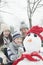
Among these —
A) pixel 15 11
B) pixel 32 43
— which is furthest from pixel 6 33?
pixel 15 11

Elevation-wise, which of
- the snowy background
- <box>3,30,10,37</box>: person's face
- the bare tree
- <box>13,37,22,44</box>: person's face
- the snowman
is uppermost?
the snowman

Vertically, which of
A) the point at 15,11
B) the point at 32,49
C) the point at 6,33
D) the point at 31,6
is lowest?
the point at 15,11

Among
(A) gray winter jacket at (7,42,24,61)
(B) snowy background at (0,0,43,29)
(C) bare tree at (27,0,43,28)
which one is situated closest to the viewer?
(A) gray winter jacket at (7,42,24,61)

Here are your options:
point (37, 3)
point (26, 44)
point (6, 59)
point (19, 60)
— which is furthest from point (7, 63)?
point (37, 3)

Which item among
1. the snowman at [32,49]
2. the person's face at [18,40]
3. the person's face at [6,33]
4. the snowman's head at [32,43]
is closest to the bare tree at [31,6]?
the person's face at [6,33]

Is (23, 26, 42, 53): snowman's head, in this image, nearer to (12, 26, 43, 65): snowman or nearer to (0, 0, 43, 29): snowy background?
(12, 26, 43, 65): snowman

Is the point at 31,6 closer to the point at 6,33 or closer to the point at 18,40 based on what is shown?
the point at 6,33

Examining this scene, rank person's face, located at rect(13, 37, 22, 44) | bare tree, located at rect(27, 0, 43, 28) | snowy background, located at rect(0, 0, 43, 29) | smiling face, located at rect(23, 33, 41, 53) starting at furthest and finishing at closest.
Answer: snowy background, located at rect(0, 0, 43, 29), bare tree, located at rect(27, 0, 43, 28), person's face, located at rect(13, 37, 22, 44), smiling face, located at rect(23, 33, 41, 53)

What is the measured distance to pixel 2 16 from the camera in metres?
12.9

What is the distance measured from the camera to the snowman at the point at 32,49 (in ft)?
7.89

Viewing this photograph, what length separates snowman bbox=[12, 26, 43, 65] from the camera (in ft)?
7.89

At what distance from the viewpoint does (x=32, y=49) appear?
2727 mm

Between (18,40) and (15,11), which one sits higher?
(18,40)

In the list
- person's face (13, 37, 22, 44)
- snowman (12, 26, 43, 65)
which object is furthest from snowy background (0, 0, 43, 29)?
snowman (12, 26, 43, 65)
